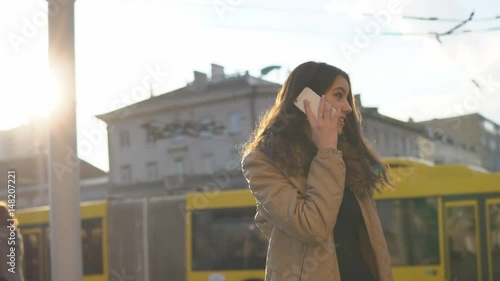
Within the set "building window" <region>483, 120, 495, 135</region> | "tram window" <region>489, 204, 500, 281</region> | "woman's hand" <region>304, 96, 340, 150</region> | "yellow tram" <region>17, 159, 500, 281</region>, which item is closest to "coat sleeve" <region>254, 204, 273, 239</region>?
"woman's hand" <region>304, 96, 340, 150</region>

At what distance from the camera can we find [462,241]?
44.1 feet

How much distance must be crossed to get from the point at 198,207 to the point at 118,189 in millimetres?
39650

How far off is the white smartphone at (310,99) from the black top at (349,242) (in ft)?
0.99

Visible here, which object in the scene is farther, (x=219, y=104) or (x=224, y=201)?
(x=219, y=104)

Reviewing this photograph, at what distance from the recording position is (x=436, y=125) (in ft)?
235

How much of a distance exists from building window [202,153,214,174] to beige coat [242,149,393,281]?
49479 millimetres

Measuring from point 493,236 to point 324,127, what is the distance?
37.0ft

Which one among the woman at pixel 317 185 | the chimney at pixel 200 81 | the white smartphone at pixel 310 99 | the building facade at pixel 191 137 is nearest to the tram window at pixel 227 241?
the woman at pixel 317 185

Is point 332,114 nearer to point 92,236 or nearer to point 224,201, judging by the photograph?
point 224,201

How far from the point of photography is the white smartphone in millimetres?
2707

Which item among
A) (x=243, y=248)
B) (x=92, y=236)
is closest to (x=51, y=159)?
(x=243, y=248)

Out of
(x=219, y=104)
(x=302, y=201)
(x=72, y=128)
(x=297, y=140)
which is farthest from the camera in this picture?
(x=219, y=104)

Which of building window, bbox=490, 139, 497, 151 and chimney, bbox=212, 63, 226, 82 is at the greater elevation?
chimney, bbox=212, 63, 226, 82

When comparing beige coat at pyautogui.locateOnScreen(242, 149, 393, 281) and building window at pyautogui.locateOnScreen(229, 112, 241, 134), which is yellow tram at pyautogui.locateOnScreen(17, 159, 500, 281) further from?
building window at pyautogui.locateOnScreen(229, 112, 241, 134)
